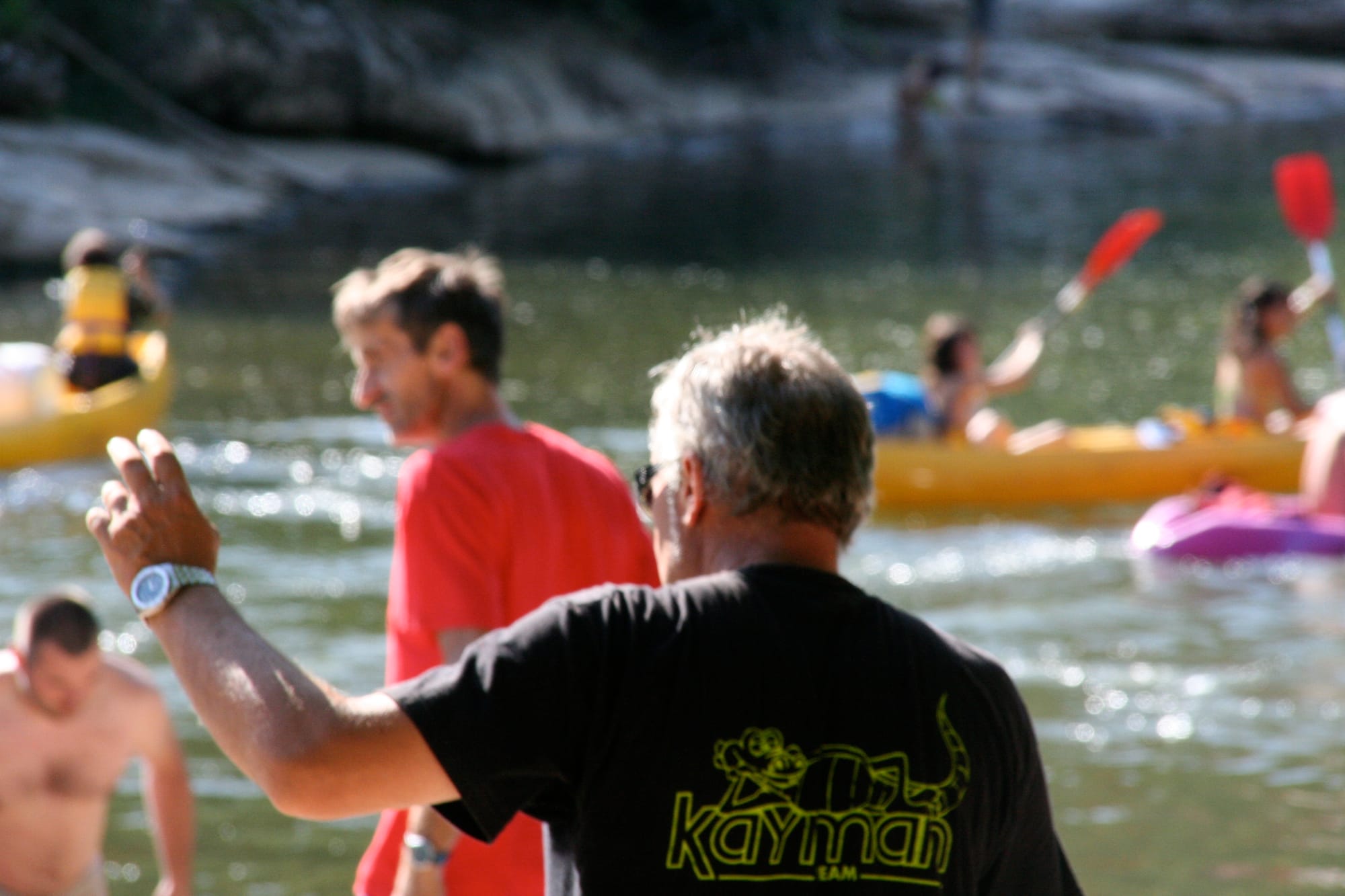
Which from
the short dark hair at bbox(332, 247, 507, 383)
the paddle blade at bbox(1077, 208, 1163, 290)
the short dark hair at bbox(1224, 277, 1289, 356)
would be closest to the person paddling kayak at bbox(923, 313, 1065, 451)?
the paddle blade at bbox(1077, 208, 1163, 290)

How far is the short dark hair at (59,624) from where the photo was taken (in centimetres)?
395

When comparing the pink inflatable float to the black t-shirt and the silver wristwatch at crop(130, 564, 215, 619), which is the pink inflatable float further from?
the silver wristwatch at crop(130, 564, 215, 619)

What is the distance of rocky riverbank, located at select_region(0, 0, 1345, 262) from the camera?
63.4ft

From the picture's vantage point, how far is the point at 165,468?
170 cm

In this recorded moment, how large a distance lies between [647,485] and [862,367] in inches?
440

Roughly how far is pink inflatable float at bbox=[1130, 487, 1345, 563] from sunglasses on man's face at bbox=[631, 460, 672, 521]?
6.86 metres

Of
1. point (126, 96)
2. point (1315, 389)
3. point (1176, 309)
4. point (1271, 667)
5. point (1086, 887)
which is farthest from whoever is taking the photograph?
point (126, 96)

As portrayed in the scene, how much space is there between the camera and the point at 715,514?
5.73 ft

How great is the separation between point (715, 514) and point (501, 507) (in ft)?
2.82

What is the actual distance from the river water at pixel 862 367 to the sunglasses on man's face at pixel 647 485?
144 inches

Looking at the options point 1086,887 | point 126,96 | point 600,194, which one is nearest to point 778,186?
point 600,194

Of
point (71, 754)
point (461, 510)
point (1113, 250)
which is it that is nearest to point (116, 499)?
point (461, 510)

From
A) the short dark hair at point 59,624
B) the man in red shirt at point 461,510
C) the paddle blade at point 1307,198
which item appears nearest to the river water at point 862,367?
the short dark hair at point 59,624

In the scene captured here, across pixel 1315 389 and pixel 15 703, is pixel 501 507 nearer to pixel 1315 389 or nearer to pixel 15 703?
pixel 15 703
